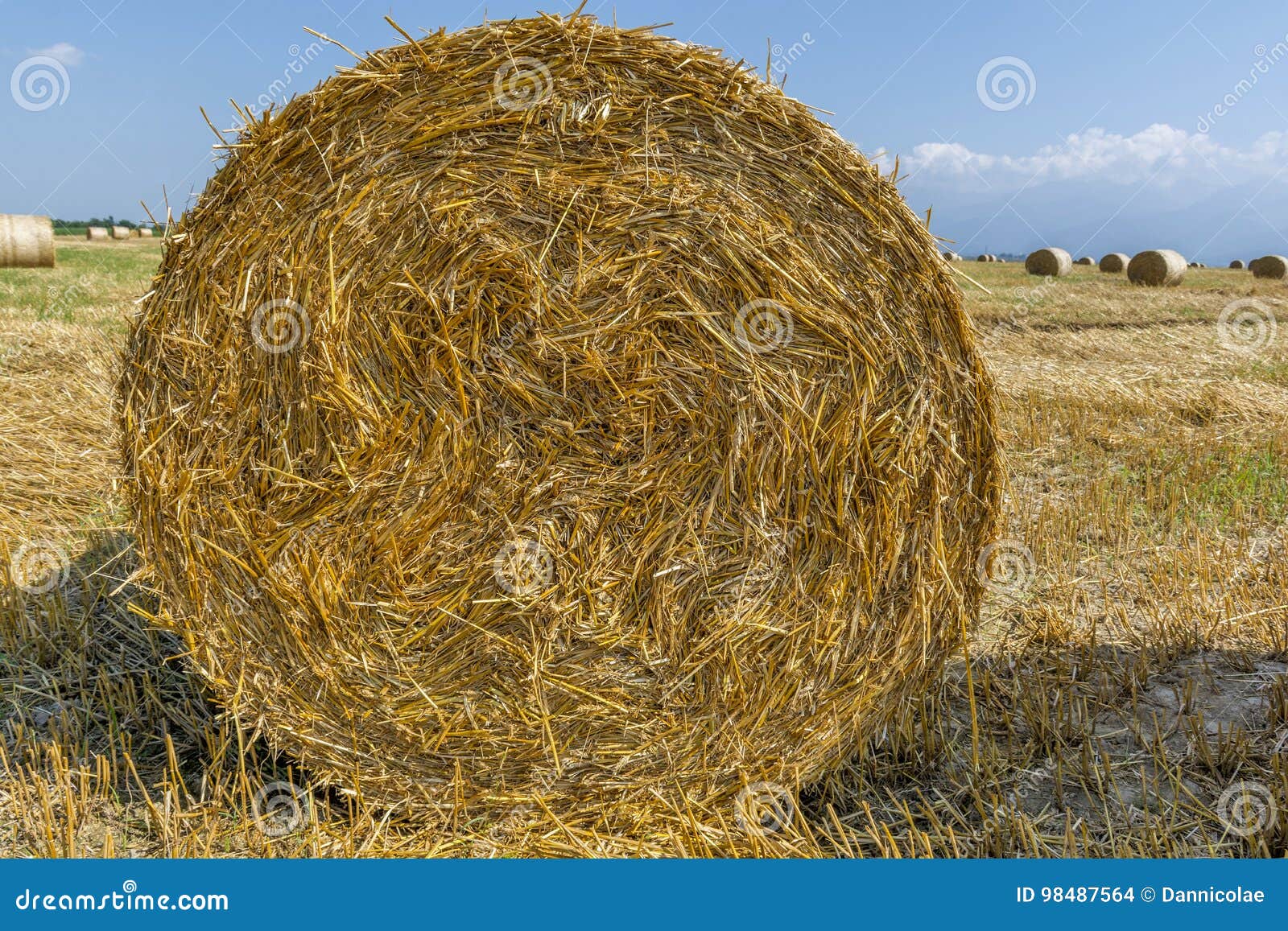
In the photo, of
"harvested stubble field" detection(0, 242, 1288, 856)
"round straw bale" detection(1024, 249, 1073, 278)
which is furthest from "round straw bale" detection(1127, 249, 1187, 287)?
"harvested stubble field" detection(0, 242, 1288, 856)

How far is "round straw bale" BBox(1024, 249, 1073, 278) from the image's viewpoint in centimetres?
2289

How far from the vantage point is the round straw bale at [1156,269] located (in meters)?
19.0

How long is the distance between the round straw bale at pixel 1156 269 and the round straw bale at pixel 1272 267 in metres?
6.74

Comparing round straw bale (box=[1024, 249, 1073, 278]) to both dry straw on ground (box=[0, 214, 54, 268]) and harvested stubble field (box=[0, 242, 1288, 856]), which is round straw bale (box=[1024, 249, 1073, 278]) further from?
dry straw on ground (box=[0, 214, 54, 268])

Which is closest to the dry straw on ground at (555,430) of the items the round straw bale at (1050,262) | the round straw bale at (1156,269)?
the round straw bale at (1156,269)

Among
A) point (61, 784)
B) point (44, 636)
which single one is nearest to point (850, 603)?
point (61, 784)

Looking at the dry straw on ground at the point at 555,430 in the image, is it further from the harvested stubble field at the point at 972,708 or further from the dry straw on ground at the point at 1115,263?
the dry straw on ground at the point at 1115,263

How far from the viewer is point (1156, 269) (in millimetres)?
19062

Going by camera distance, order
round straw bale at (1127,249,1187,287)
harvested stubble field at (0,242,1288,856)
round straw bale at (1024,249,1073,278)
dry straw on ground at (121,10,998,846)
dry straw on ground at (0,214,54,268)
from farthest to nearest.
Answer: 1. round straw bale at (1024,249,1073,278)
2. round straw bale at (1127,249,1187,287)
3. dry straw on ground at (0,214,54,268)
4. harvested stubble field at (0,242,1288,856)
5. dry straw on ground at (121,10,998,846)

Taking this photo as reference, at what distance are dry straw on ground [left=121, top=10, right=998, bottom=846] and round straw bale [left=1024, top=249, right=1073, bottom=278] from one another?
2226cm

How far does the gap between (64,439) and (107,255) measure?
64.0ft

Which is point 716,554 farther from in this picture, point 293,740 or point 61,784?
point 61,784

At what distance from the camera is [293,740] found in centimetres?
281

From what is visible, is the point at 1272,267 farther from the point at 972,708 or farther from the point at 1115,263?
the point at 972,708
